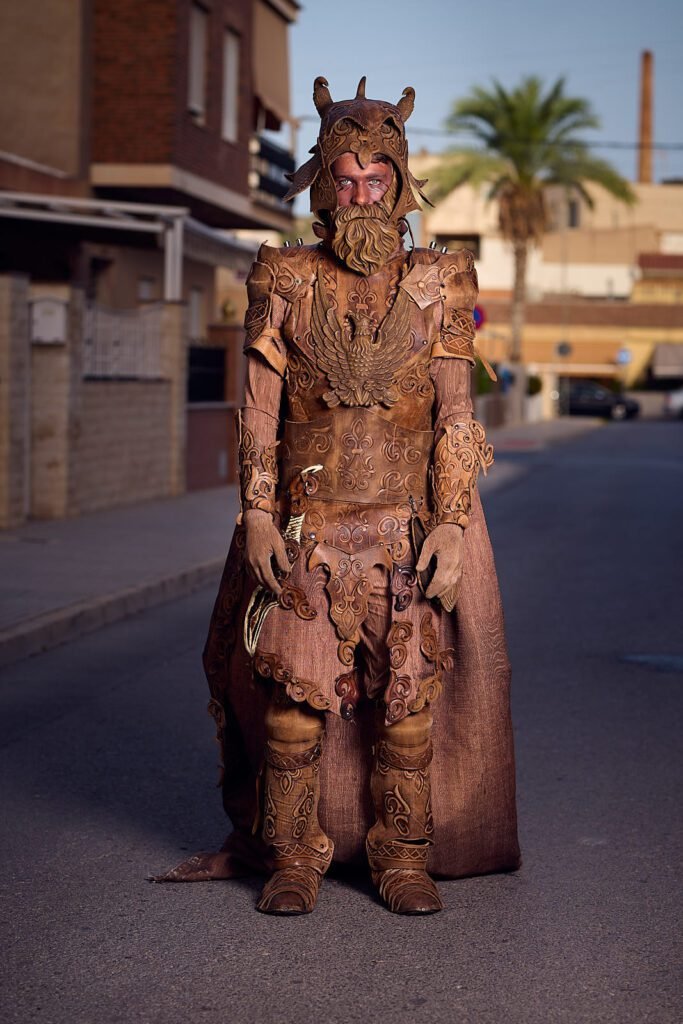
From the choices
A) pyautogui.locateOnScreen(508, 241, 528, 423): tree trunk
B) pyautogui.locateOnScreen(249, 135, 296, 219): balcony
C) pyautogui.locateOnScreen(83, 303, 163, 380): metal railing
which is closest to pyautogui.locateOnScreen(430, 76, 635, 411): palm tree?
pyautogui.locateOnScreen(508, 241, 528, 423): tree trunk

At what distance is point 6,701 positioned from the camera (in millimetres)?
8062

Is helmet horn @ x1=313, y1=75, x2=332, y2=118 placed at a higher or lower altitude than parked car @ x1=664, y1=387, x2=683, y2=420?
higher

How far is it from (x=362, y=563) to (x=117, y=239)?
782 inches

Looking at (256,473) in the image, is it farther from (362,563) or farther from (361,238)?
(361,238)

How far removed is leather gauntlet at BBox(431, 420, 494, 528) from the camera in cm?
470

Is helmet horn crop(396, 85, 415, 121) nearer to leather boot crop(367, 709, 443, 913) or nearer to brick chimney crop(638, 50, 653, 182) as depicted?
leather boot crop(367, 709, 443, 913)

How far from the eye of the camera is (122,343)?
60.7 ft

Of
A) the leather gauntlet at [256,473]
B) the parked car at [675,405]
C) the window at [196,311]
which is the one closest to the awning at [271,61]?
the window at [196,311]

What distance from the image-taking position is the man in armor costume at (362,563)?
4648mm

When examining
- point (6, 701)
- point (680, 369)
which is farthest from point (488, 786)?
point (680, 369)

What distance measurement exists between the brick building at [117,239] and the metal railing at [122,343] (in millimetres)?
32

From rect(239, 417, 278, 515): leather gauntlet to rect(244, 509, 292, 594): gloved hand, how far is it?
5cm

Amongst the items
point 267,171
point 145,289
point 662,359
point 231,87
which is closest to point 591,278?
point 662,359

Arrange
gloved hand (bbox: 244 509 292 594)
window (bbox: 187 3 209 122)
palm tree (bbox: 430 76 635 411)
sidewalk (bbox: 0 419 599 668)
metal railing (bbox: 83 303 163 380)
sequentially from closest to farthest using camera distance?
gloved hand (bbox: 244 509 292 594) → sidewalk (bbox: 0 419 599 668) → metal railing (bbox: 83 303 163 380) → window (bbox: 187 3 209 122) → palm tree (bbox: 430 76 635 411)
